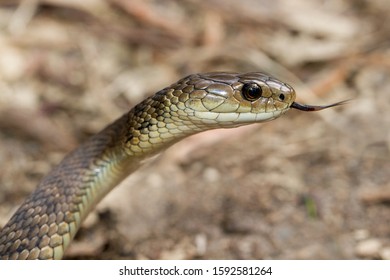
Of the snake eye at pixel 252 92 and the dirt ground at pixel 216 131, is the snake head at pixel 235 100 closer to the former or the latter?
the snake eye at pixel 252 92

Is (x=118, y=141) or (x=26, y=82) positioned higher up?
(x=26, y=82)

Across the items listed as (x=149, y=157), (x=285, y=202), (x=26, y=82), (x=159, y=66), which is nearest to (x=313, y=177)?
(x=285, y=202)

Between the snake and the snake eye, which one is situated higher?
the snake eye

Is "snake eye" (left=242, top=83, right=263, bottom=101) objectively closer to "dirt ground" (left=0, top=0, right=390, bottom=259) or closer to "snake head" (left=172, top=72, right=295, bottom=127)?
"snake head" (left=172, top=72, right=295, bottom=127)

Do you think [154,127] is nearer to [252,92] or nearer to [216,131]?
[252,92]

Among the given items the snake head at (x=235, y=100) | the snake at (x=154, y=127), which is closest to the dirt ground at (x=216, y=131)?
the snake at (x=154, y=127)

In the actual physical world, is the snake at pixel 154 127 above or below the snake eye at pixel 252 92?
below

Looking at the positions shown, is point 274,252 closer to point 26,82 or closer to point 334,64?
point 334,64

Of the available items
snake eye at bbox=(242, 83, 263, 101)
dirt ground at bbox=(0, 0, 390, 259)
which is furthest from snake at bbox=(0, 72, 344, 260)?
dirt ground at bbox=(0, 0, 390, 259)
